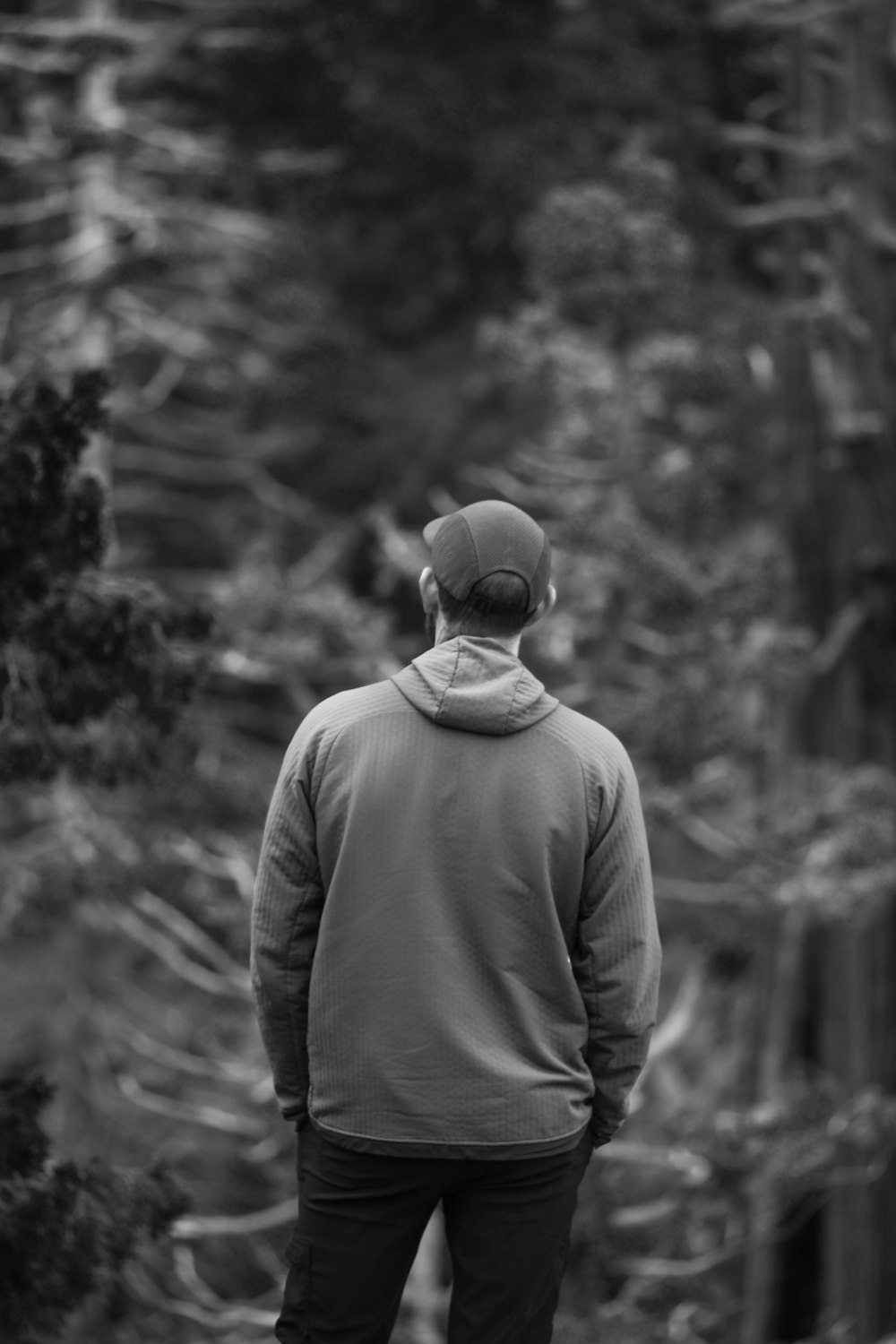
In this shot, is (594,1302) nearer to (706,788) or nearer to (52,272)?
(706,788)

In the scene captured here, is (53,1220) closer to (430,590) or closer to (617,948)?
(617,948)

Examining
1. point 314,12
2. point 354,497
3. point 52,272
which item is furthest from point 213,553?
point 314,12

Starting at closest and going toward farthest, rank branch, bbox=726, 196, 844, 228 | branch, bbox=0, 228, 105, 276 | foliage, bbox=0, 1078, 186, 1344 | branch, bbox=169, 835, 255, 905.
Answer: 1. foliage, bbox=0, 1078, 186, 1344
2. branch, bbox=169, 835, 255, 905
3. branch, bbox=726, 196, 844, 228
4. branch, bbox=0, 228, 105, 276

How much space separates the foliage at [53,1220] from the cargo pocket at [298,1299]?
84 cm

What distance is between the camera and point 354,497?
10234 mm

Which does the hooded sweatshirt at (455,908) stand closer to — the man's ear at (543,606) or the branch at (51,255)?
the man's ear at (543,606)

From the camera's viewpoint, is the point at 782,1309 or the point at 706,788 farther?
the point at 782,1309

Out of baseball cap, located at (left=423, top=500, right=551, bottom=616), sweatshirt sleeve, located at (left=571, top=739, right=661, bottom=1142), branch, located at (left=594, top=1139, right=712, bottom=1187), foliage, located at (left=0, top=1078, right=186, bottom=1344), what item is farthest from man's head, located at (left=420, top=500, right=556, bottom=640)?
branch, located at (left=594, top=1139, right=712, bottom=1187)

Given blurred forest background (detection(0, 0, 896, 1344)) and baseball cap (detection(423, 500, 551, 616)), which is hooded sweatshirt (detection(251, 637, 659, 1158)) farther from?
blurred forest background (detection(0, 0, 896, 1344))

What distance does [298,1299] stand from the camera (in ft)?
7.44

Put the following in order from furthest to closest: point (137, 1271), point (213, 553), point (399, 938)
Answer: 1. point (213, 553)
2. point (137, 1271)
3. point (399, 938)

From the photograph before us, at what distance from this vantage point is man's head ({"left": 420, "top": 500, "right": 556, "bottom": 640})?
2217 mm

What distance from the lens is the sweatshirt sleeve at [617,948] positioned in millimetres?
2258

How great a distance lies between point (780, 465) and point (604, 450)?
243 cm
